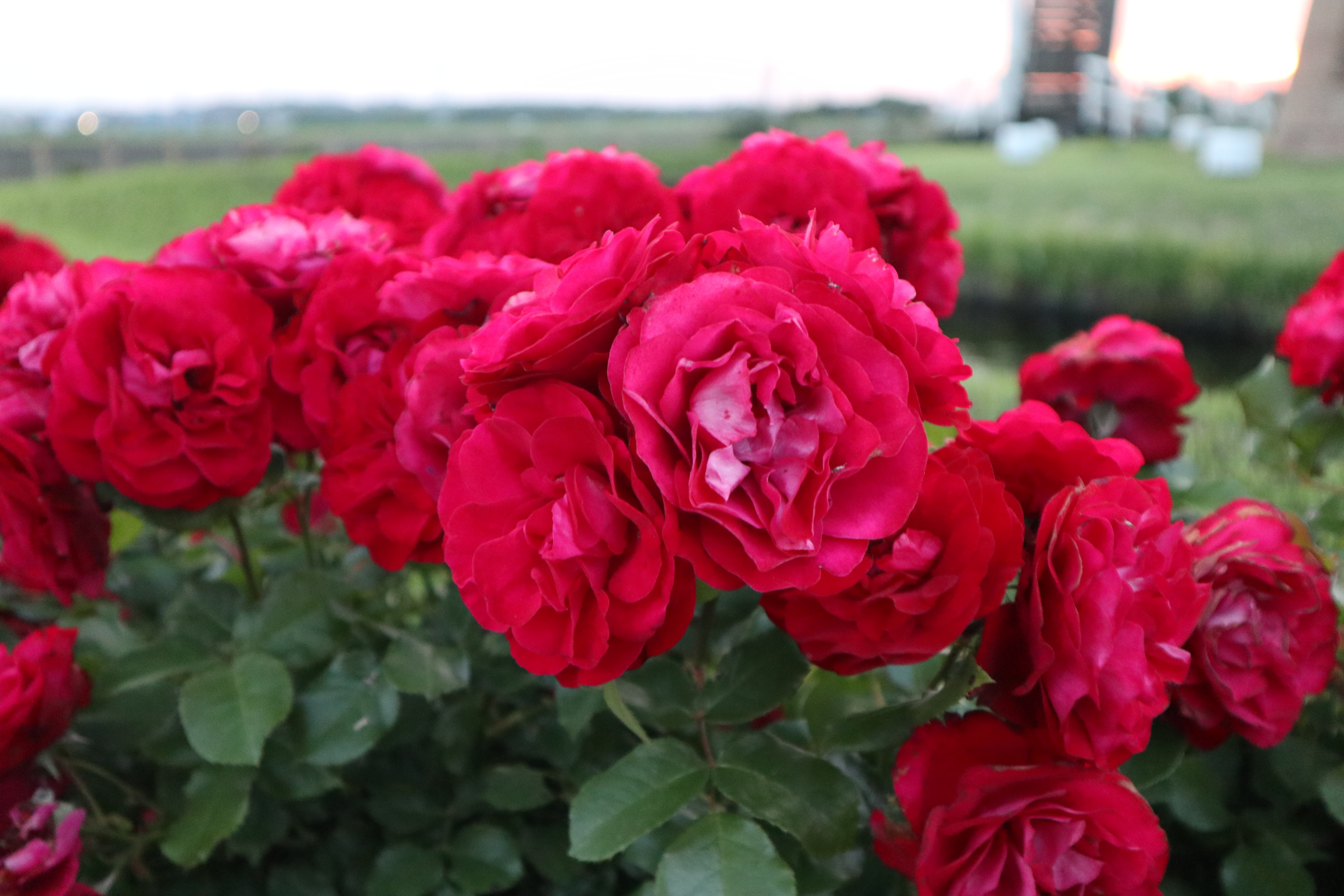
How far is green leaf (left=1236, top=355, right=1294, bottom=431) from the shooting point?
0.55 metres

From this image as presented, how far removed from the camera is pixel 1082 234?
9.53ft

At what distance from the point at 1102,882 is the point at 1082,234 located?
301 centimetres

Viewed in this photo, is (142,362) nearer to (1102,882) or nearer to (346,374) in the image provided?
(346,374)

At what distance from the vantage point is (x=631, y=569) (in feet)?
0.80

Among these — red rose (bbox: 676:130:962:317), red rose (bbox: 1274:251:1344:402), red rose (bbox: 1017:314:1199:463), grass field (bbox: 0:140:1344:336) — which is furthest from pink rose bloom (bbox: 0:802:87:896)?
grass field (bbox: 0:140:1344:336)

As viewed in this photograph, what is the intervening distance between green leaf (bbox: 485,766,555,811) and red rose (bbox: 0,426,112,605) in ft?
0.79

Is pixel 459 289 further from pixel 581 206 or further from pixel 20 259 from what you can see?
pixel 20 259

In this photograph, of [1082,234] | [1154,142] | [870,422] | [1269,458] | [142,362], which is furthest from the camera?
[1154,142]

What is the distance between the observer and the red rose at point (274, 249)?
44 centimetres

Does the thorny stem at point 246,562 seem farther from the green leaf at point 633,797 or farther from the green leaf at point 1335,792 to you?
the green leaf at point 1335,792

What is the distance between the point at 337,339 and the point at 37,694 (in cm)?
22

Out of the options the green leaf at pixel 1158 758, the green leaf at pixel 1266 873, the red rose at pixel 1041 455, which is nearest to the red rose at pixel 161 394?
the red rose at pixel 1041 455

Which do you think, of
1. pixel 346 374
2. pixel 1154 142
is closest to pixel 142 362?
pixel 346 374

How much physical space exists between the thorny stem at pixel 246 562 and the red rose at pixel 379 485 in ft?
0.42
